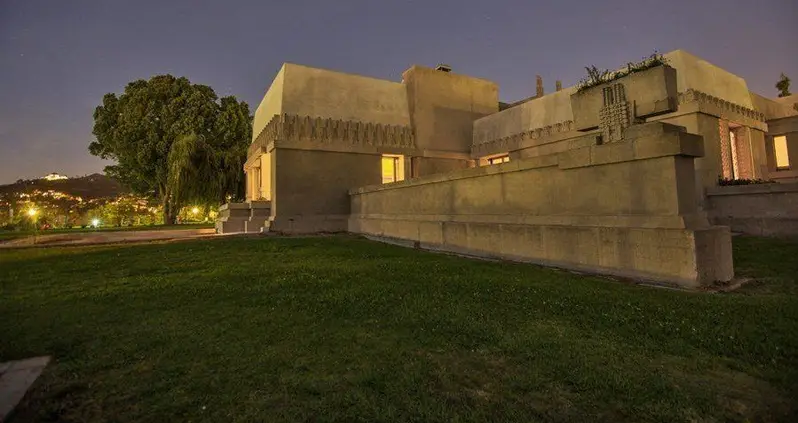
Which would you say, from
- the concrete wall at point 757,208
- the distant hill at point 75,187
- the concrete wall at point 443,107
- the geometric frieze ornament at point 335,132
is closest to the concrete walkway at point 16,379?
the geometric frieze ornament at point 335,132

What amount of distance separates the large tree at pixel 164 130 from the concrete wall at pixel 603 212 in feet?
76.0

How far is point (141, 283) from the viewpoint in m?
6.89

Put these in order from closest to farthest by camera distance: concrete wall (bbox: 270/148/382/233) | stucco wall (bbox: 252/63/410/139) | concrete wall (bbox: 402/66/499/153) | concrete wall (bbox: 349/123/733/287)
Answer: concrete wall (bbox: 349/123/733/287), concrete wall (bbox: 270/148/382/233), stucco wall (bbox: 252/63/410/139), concrete wall (bbox: 402/66/499/153)

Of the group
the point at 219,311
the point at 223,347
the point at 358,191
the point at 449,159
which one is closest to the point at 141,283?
the point at 219,311

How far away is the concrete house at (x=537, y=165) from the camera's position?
273 inches

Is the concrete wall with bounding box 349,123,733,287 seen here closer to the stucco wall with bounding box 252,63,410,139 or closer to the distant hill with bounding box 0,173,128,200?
the stucco wall with bounding box 252,63,410,139

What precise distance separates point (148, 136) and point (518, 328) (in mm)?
36948

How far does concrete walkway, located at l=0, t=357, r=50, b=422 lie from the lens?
2.69 metres

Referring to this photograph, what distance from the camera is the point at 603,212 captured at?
7.72m

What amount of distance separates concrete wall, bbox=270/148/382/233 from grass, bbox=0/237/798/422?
36.8 ft

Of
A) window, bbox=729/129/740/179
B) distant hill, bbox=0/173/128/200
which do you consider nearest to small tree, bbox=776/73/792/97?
window, bbox=729/129/740/179

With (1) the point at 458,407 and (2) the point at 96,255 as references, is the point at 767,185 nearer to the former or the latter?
(1) the point at 458,407

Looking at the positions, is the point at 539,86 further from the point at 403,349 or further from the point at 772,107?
the point at 403,349

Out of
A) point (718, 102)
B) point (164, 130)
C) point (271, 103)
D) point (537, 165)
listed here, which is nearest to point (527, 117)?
point (718, 102)
